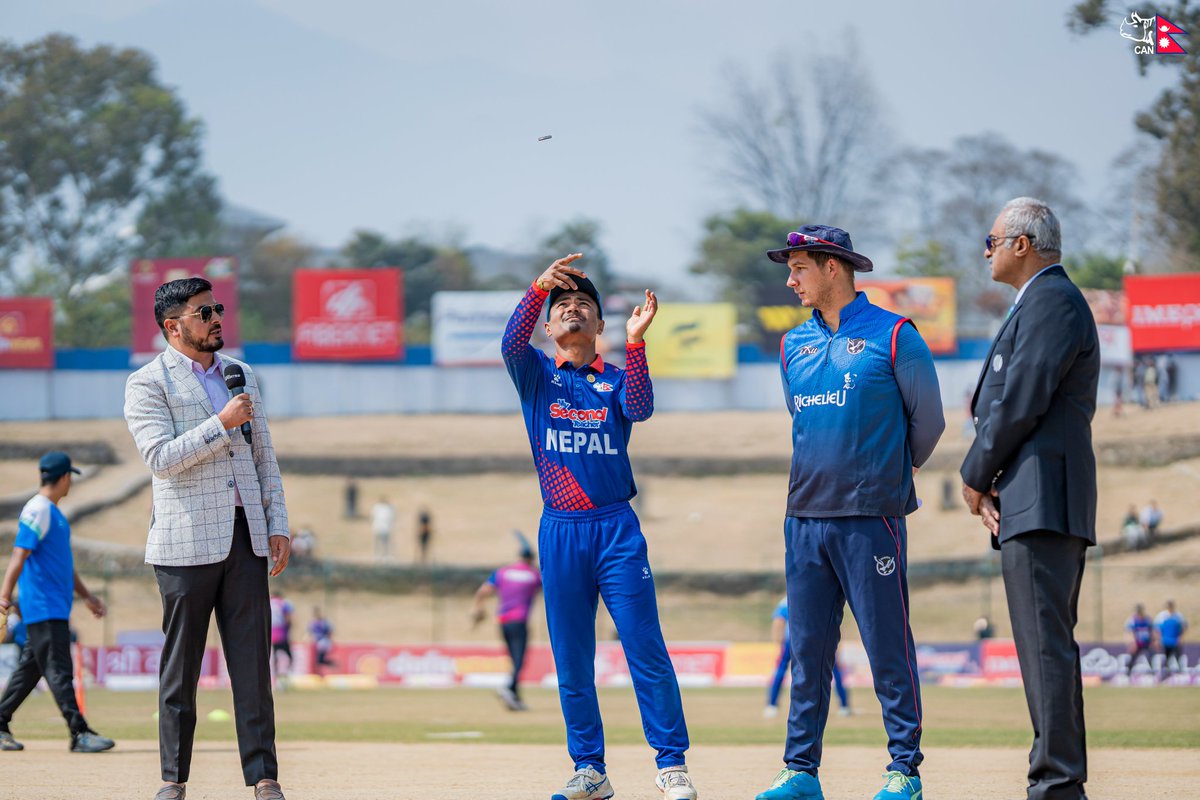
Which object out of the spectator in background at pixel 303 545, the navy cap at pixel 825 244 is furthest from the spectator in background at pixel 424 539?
the navy cap at pixel 825 244

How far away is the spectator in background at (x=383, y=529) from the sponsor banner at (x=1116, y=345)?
24012mm

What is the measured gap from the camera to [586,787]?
683cm

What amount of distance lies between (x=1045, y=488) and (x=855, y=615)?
1.07 metres

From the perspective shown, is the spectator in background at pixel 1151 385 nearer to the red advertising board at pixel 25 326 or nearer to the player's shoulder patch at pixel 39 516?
the red advertising board at pixel 25 326

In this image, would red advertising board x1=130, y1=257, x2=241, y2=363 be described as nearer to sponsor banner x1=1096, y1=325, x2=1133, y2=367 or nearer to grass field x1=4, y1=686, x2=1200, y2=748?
sponsor banner x1=1096, y1=325, x2=1133, y2=367

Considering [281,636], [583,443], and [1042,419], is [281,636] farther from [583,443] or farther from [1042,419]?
[1042,419]

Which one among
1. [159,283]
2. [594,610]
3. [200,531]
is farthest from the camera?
[159,283]

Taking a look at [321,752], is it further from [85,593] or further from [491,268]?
[491,268]

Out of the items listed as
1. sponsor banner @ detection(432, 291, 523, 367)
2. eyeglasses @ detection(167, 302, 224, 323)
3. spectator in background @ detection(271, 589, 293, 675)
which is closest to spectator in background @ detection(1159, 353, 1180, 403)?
sponsor banner @ detection(432, 291, 523, 367)

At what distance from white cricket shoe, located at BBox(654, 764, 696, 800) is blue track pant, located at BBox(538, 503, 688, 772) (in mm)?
117

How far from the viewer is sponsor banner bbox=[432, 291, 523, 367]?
54500mm

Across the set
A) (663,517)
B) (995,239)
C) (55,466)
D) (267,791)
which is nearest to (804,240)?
(995,239)

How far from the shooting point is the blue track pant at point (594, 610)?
6887mm

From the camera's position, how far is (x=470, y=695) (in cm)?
2302
